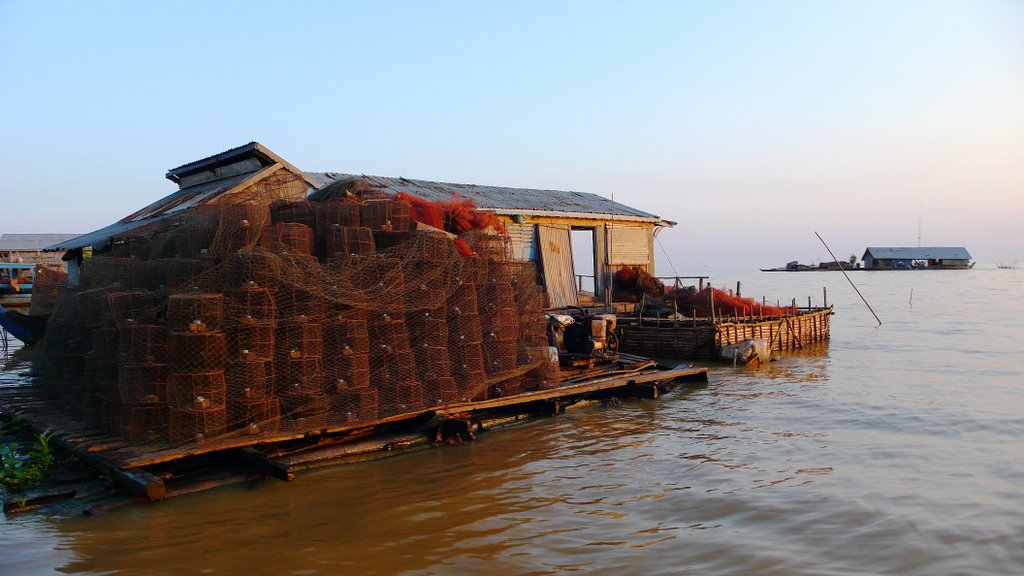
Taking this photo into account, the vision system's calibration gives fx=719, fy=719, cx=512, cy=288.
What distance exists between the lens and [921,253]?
8925 centimetres

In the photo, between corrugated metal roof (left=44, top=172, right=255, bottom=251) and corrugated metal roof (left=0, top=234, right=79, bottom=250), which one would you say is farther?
corrugated metal roof (left=0, top=234, right=79, bottom=250)

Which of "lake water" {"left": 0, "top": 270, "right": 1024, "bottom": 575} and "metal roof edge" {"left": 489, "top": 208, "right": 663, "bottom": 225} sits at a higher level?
"metal roof edge" {"left": 489, "top": 208, "right": 663, "bottom": 225}

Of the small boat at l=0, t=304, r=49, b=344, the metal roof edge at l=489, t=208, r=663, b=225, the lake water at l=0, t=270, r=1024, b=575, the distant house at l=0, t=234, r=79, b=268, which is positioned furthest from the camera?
the distant house at l=0, t=234, r=79, b=268

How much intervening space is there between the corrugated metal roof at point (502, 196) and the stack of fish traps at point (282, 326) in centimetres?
799

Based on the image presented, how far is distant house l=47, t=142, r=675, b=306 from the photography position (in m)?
13.9

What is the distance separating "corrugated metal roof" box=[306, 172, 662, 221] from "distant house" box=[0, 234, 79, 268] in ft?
101

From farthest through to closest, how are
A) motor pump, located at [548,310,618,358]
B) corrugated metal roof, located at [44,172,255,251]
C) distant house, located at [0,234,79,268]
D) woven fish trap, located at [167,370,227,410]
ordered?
distant house, located at [0,234,79,268], motor pump, located at [548,310,618,358], corrugated metal roof, located at [44,172,255,251], woven fish trap, located at [167,370,227,410]

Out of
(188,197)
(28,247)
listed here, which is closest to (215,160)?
(188,197)

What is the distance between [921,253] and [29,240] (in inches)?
3660

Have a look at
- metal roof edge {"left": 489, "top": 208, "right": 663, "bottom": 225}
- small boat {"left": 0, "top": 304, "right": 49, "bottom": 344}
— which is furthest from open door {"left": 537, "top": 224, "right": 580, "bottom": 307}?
small boat {"left": 0, "top": 304, "right": 49, "bottom": 344}

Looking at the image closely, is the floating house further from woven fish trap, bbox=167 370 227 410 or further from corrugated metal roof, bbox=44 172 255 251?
corrugated metal roof, bbox=44 172 255 251

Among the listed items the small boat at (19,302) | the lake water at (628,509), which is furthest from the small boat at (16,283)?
the lake water at (628,509)

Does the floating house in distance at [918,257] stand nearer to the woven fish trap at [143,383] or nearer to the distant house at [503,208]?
the distant house at [503,208]

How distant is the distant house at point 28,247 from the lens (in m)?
44.4
